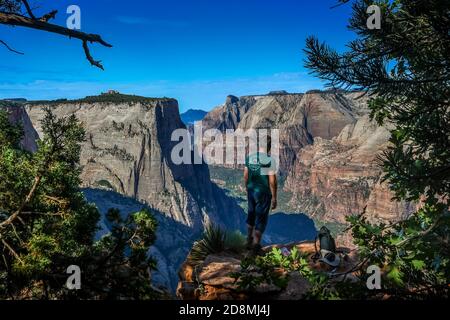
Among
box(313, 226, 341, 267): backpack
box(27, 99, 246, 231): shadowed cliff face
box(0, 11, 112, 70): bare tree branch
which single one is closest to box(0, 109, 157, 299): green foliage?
box(0, 11, 112, 70): bare tree branch

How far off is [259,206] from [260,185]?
0.53m

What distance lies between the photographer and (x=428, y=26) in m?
6.09

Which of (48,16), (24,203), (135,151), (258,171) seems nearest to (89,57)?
(48,16)

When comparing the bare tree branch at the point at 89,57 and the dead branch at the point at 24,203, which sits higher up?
the bare tree branch at the point at 89,57

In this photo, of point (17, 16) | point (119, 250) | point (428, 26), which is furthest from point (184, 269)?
point (428, 26)

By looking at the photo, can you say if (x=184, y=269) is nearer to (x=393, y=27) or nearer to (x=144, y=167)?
(x=393, y=27)

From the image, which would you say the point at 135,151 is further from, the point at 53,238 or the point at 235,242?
the point at 53,238

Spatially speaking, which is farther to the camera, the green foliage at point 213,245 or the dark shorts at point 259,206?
the green foliage at point 213,245

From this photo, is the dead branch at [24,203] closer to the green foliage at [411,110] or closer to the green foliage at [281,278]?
the green foliage at [281,278]

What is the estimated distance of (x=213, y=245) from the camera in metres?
10.0

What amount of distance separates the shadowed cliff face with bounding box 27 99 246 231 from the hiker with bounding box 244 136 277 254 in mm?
137958

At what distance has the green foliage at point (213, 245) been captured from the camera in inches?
393

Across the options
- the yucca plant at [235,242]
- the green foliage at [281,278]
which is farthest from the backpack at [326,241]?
the green foliage at [281,278]

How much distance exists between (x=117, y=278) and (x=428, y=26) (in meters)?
6.38
